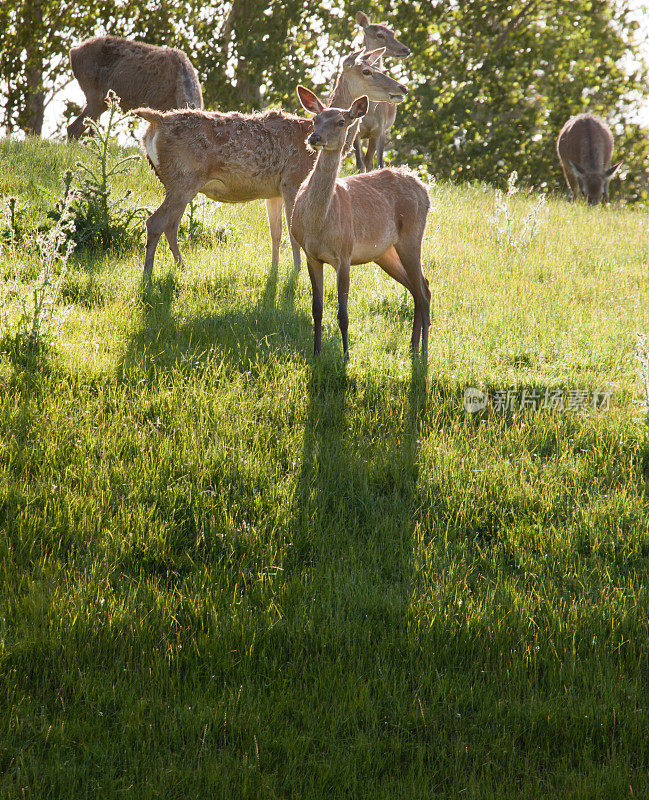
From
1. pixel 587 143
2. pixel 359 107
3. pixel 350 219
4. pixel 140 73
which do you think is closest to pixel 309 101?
pixel 359 107

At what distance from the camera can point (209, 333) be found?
271 inches

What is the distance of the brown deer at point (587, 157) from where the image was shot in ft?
57.9

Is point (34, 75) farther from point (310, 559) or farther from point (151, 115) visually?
point (310, 559)

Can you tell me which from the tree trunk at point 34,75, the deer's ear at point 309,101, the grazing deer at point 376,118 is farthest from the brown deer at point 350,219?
the tree trunk at point 34,75

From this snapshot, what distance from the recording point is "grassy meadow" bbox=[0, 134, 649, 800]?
3186 mm

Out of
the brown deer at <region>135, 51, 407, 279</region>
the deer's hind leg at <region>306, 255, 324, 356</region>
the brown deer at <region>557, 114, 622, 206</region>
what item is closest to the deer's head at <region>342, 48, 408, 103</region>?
the brown deer at <region>135, 51, 407, 279</region>

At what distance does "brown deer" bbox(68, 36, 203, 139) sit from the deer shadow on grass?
6563 mm

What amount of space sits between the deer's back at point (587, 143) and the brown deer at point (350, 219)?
1156 cm

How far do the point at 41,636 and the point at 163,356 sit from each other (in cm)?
301

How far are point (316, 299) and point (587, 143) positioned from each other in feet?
43.8

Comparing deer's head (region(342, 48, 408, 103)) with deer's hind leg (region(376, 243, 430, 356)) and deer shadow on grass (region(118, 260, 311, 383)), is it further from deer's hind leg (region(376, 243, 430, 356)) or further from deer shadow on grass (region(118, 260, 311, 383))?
deer shadow on grass (region(118, 260, 311, 383))

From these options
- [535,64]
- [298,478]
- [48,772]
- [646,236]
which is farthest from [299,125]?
[535,64]

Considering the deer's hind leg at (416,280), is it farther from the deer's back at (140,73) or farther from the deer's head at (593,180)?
the deer's head at (593,180)

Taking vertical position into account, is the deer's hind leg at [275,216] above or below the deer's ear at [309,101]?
below
